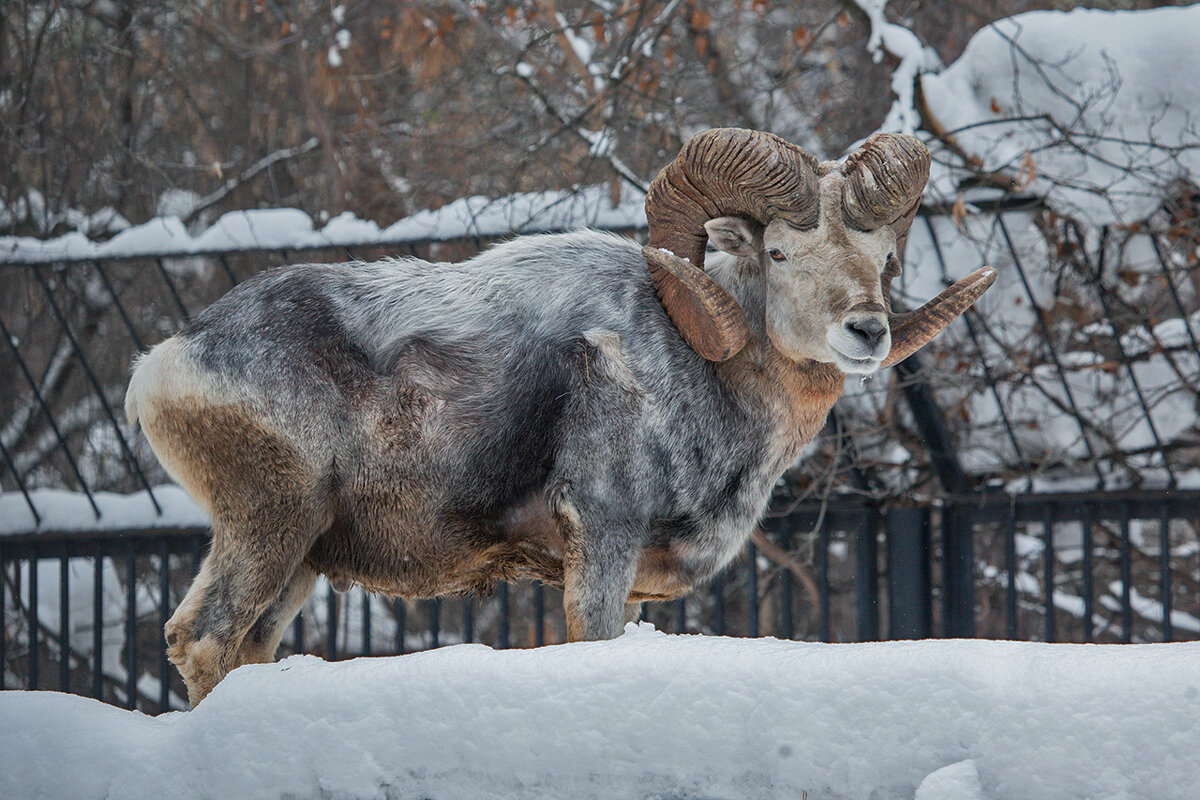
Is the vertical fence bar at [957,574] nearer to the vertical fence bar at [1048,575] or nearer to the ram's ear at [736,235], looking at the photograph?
the vertical fence bar at [1048,575]

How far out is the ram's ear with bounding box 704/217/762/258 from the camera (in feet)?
12.7

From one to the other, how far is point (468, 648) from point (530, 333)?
1.28 meters

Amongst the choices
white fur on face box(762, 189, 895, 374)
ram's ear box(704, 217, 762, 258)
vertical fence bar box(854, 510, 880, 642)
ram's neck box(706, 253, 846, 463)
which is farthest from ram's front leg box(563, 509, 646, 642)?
vertical fence bar box(854, 510, 880, 642)

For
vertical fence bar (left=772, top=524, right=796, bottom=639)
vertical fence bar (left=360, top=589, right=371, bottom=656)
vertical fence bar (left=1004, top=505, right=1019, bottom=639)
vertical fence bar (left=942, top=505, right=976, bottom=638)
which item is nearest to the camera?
vertical fence bar (left=1004, top=505, right=1019, bottom=639)

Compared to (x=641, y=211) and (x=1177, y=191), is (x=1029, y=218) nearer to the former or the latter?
(x=1177, y=191)

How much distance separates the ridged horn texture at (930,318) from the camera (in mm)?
3910

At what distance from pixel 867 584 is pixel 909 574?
0.20 m

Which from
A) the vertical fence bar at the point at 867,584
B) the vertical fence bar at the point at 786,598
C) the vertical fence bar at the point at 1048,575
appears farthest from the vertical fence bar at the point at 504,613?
the vertical fence bar at the point at 1048,575

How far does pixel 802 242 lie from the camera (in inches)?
148

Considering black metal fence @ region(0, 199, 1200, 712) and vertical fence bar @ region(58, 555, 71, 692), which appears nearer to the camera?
black metal fence @ region(0, 199, 1200, 712)

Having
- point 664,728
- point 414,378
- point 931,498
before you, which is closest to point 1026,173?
point 931,498

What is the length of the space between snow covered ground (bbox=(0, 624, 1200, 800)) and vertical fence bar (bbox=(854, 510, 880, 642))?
3.06m

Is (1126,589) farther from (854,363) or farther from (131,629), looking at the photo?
(131,629)

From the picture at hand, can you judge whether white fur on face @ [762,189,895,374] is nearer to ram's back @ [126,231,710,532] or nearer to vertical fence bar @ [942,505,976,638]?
ram's back @ [126,231,710,532]
